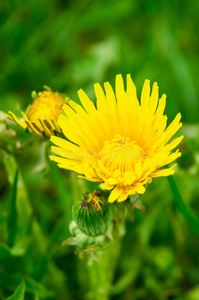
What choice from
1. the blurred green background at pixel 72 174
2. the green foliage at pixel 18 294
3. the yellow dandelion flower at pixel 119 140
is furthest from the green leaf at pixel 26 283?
the yellow dandelion flower at pixel 119 140

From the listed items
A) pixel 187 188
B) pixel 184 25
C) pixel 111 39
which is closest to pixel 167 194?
pixel 187 188

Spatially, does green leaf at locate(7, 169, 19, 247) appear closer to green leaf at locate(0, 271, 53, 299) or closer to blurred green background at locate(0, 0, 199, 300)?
blurred green background at locate(0, 0, 199, 300)

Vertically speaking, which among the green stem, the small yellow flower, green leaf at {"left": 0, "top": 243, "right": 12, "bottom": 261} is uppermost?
the small yellow flower

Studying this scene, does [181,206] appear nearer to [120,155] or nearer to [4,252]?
[120,155]

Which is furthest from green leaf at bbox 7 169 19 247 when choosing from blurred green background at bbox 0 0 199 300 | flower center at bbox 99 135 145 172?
flower center at bbox 99 135 145 172

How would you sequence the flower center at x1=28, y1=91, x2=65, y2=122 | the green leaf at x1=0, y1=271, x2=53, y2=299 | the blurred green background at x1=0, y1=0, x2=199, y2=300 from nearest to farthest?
the flower center at x1=28, y1=91, x2=65, y2=122 < the green leaf at x1=0, y1=271, x2=53, y2=299 < the blurred green background at x1=0, y1=0, x2=199, y2=300

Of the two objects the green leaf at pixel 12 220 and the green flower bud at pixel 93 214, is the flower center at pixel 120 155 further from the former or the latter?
the green leaf at pixel 12 220
